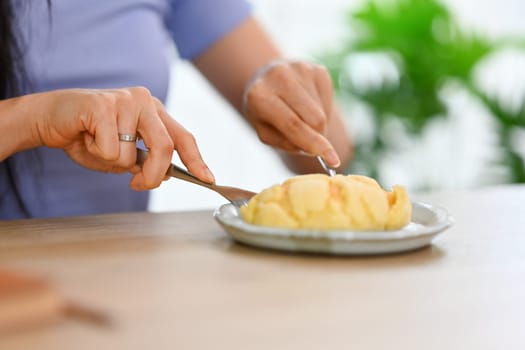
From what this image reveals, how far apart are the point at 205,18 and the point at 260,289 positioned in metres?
0.87

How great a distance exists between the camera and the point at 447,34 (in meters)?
2.82

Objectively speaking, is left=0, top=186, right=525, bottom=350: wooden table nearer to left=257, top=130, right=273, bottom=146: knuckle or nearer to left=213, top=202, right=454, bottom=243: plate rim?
left=213, top=202, right=454, bottom=243: plate rim

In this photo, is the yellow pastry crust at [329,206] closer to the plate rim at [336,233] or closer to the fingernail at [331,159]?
the plate rim at [336,233]

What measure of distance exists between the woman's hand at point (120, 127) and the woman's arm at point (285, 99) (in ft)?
0.65

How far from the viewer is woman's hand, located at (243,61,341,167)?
Result: 0.95 meters

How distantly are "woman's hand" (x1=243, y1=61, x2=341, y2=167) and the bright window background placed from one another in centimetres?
192

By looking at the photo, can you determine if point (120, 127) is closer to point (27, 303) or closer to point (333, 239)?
point (333, 239)

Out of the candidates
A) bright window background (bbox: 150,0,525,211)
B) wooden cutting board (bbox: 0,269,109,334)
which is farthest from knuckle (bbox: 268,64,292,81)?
bright window background (bbox: 150,0,525,211)

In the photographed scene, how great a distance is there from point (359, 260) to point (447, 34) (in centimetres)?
234

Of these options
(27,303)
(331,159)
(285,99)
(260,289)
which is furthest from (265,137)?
(27,303)

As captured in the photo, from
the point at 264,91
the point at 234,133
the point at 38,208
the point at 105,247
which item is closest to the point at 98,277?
the point at 105,247

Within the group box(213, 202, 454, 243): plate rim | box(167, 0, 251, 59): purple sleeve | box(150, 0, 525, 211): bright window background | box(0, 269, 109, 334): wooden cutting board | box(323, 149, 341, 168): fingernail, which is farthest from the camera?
box(150, 0, 525, 211): bright window background

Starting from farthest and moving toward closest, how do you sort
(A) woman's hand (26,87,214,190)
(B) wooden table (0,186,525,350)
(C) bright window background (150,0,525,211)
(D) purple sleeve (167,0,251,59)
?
1. (C) bright window background (150,0,525,211)
2. (D) purple sleeve (167,0,251,59)
3. (A) woman's hand (26,87,214,190)
4. (B) wooden table (0,186,525,350)

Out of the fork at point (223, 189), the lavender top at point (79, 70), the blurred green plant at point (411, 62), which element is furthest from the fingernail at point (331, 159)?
the blurred green plant at point (411, 62)
